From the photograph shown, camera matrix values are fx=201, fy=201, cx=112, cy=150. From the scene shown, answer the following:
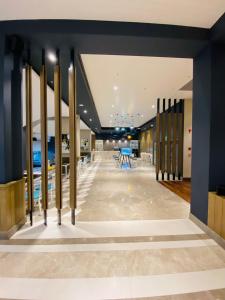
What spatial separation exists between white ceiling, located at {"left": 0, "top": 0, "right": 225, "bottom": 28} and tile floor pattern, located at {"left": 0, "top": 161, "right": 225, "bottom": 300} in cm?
360

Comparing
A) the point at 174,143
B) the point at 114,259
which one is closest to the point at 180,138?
the point at 174,143

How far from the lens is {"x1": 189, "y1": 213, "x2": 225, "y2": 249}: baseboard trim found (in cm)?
312

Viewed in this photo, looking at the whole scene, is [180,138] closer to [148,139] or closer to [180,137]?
[180,137]

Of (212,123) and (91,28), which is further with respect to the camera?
(212,123)

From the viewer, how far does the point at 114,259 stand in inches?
109

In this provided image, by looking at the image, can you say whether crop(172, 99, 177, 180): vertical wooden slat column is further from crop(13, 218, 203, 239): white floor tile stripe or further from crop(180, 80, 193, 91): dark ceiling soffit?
crop(13, 218, 203, 239): white floor tile stripe

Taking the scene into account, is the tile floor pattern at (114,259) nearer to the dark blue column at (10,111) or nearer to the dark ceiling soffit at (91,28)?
the dark blue column at (10,111)

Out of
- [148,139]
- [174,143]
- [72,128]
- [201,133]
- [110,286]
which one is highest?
[148,139]

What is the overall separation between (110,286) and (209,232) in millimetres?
2068

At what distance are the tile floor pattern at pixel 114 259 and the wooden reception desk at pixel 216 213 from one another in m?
0.24

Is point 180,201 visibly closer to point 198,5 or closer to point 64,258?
point 64,258

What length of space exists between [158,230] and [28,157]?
2.80 m

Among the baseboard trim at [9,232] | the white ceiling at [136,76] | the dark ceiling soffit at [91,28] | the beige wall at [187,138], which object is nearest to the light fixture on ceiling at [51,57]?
the dark ceiling soffit at [91,28]

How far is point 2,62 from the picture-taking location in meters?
3.37
